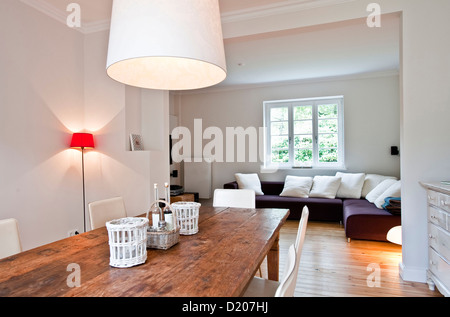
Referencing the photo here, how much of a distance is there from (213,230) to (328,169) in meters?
4.19

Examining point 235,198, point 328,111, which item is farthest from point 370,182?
point 235,198

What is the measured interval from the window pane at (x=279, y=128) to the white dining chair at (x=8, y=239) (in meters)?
4.80

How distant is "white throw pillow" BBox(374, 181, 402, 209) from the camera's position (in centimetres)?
368

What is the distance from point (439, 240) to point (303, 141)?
3507mm

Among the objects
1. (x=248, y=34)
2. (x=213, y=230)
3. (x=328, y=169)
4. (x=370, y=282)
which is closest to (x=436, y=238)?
(x=370, y=282)

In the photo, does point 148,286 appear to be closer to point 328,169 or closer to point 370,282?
point 370,282

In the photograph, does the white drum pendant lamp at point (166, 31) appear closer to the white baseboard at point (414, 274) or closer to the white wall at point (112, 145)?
the white wall at point (112, 145)

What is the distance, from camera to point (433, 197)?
217 centimetres

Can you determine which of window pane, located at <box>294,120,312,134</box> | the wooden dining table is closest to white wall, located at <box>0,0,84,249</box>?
the wooden dining table

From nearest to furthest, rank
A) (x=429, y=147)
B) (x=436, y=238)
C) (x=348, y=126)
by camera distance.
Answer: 1. (x=436, y=238)
2. (x=429, y=147)
3. (x=348, y=126)

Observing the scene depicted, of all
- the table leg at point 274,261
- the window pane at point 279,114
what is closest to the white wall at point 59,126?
the table leg at point 274,261

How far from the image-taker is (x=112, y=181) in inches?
131

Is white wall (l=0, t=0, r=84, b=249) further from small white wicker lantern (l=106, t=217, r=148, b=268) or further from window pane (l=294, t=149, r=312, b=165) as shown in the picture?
window pane (l=294, t=149, r=312, b=165)

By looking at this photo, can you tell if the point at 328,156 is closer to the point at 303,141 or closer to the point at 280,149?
the point at 303,141
